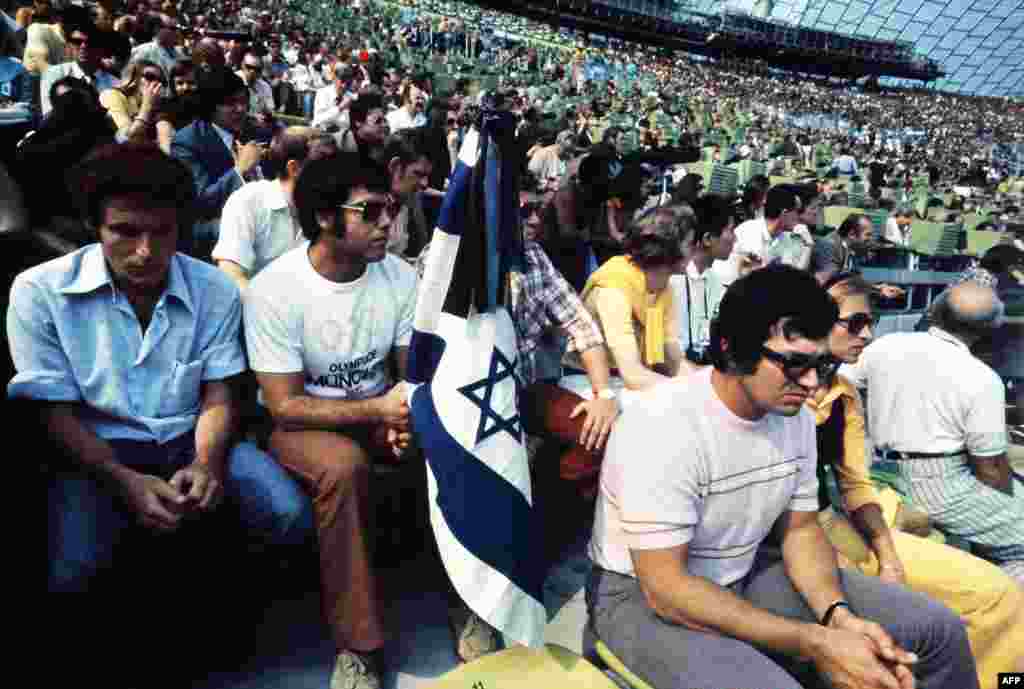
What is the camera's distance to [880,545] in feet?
9.04

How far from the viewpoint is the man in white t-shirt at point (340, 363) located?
231cm

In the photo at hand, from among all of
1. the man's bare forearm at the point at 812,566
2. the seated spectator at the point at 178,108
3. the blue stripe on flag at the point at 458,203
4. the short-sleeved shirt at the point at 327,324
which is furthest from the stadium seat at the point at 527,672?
the seated spectator at the point at 178,108

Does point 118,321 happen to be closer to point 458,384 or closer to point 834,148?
point 458,384

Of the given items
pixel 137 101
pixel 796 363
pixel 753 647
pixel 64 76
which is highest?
pixel 64 76

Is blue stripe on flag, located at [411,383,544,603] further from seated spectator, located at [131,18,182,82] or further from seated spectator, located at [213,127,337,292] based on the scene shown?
seated spectator, located at [131,18,182,82]

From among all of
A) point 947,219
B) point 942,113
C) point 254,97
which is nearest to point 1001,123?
point 942,113

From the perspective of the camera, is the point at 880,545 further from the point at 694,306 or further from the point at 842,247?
the point at 842,247

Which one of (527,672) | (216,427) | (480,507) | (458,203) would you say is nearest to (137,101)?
(216,427)

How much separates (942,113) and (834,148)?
→ 28370mm

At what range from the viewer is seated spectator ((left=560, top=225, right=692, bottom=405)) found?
3236 millimetres

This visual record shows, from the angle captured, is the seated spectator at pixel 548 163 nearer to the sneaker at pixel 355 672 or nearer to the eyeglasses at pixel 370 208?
the eyeglasses at pixel 370 208

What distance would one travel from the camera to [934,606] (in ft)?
6.96

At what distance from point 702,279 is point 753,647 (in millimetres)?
2921

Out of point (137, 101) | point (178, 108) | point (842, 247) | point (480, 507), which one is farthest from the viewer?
point (842, 247)
